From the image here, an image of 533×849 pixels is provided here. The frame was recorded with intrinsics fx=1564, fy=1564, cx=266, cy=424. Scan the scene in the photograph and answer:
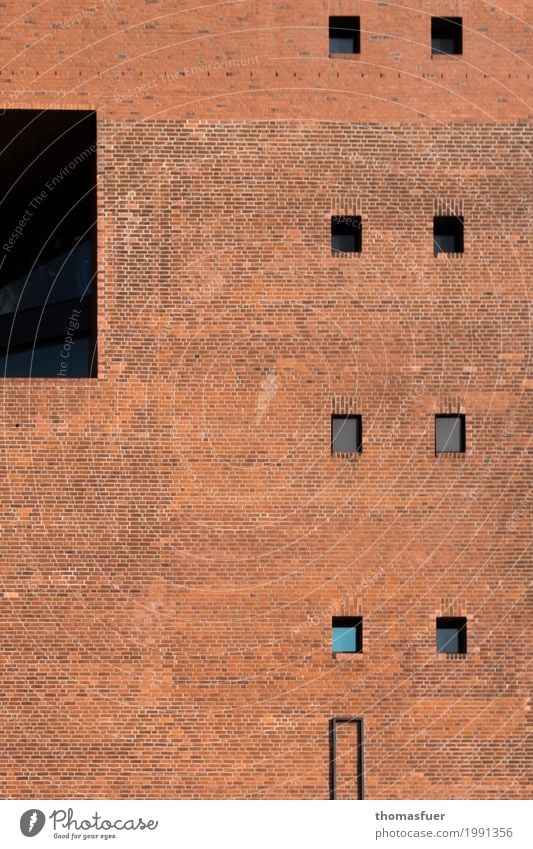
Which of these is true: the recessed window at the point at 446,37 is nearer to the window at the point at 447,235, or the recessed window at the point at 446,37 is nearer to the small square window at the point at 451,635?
the window at the point at 447,235

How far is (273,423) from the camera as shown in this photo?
25.7 metres

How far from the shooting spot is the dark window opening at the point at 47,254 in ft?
92.9

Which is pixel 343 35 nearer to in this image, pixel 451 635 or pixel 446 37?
pixel 446 37

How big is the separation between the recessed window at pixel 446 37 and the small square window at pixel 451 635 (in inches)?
374

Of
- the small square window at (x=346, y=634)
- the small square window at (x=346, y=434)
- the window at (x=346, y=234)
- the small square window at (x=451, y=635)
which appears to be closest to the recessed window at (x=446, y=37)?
the window at (x=346, y=234)

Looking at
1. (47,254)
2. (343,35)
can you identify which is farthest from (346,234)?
(47,254)

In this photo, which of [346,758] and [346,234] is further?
[346,234]

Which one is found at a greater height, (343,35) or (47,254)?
(343,35)

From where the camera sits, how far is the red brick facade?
25.3m

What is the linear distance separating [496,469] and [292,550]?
363cm

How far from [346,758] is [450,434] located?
219 inches

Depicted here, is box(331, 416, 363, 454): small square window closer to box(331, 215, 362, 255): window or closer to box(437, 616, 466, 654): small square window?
box(331, 215, 362, 255): window
